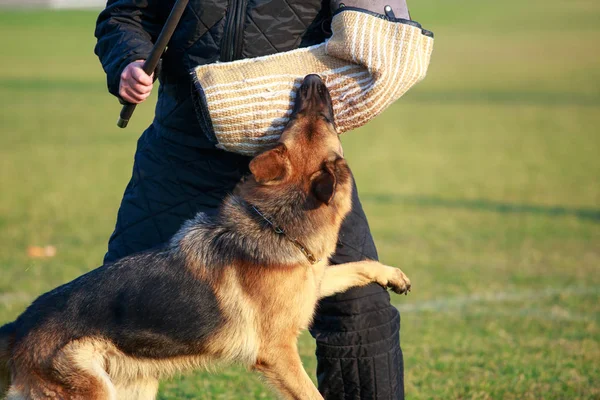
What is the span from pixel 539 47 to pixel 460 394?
35.2 m

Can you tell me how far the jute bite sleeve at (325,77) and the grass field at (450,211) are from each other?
74.7 inches

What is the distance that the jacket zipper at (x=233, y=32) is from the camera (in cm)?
364

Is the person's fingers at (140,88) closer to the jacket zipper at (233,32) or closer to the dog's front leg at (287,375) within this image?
the jacket zipper at (233,32)

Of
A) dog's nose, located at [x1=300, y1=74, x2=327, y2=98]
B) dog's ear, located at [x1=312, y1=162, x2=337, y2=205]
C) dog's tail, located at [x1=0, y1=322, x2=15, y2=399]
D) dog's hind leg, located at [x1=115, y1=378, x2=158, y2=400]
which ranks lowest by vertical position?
dog's hind leg, located at [x1=115, y1=378, x2=158, y2=400]

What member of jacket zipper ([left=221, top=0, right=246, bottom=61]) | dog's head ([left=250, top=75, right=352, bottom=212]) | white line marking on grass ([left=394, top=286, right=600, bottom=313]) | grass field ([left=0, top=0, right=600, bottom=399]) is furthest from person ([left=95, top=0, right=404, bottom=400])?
white line marking on grass ([left=394, top=286, right=600, bottom=313])

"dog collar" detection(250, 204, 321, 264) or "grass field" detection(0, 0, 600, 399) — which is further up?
"dog collar" detection(250, 204, 321, 264)

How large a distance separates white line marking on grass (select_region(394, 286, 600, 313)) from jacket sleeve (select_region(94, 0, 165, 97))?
3777 mm

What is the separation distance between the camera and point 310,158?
145 inches

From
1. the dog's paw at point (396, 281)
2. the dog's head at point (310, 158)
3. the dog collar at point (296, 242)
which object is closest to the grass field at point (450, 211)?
the dog's paw at point (396, 281)

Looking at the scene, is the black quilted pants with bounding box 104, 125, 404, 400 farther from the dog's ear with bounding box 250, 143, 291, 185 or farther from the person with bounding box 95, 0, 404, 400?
the dog's ear with bounding box 250, 143, 291, 185

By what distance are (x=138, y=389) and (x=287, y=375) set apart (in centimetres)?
72

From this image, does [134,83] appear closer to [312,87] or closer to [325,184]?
[312,87]

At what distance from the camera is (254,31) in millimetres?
3689

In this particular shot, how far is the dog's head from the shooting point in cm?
355
